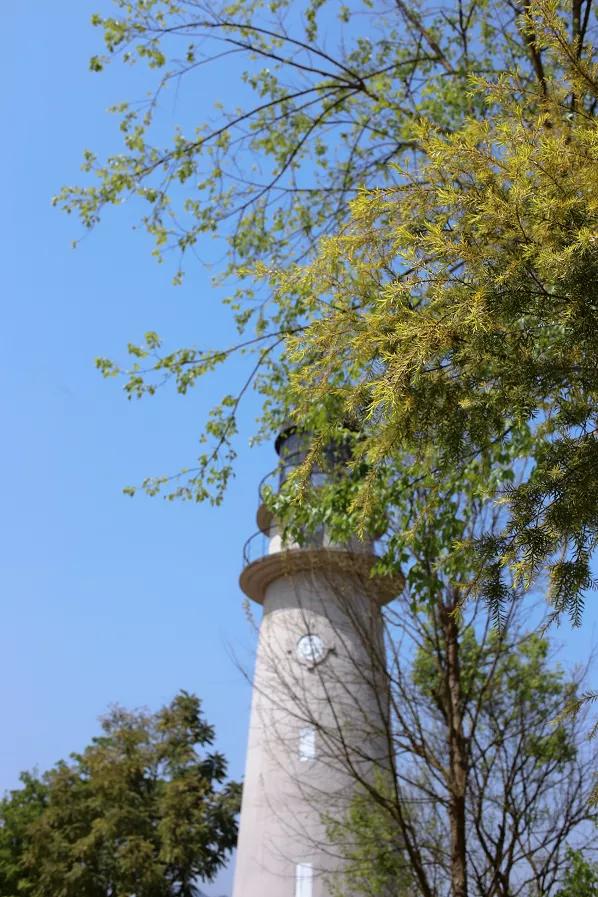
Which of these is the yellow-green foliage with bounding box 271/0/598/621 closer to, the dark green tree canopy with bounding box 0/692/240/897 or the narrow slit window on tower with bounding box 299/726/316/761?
→ the narrow slit window on tower with bounding box 299/726/316/761

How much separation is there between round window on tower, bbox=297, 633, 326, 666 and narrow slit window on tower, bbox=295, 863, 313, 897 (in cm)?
267

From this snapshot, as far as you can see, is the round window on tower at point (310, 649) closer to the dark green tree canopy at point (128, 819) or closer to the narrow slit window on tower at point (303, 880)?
the narrow slit window on tower at point (303, 880)

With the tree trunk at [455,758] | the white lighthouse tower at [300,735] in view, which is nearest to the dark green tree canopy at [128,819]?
the white lighthouse tower at [300,735]

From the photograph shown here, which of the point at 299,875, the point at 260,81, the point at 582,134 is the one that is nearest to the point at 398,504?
the point at 582,134

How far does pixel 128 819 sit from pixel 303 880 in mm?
7715

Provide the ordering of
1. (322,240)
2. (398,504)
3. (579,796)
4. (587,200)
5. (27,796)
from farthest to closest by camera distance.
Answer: (27,796)
(579,796)
(398,504)
(322,240)
(587,200)

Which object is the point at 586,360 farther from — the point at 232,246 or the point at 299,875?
the point at 299,875

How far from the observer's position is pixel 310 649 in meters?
12.3

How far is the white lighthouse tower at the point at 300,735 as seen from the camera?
9.86 metres

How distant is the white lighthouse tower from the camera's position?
388 inches

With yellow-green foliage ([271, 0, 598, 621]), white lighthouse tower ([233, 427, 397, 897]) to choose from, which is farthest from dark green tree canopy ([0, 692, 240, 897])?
yellow-green foliage ([271, 0, 598, 621])

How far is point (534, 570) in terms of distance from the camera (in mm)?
2910

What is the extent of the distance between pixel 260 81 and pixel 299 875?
32.9 ft

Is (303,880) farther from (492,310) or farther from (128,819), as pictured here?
(492,310)
